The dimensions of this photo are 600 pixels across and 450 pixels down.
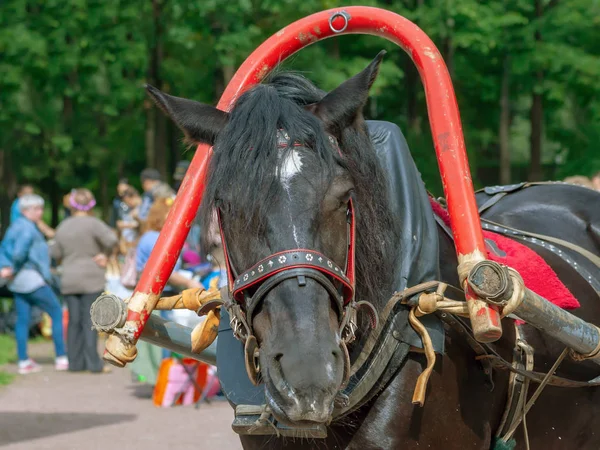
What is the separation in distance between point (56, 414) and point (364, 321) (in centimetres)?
645

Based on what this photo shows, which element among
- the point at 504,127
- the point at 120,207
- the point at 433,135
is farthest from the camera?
the point at 504,127

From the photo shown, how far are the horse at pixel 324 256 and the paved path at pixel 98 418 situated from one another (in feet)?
14.4

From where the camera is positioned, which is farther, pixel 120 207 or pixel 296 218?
pixel 120 207

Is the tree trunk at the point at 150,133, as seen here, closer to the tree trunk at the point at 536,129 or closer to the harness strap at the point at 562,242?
the tree trunk at the point at 536,129

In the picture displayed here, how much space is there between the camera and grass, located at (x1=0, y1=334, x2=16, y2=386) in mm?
10704

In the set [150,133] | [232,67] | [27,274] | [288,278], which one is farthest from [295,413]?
[150,133]

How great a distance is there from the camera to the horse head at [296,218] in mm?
2578

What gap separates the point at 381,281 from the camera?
3.15 meters

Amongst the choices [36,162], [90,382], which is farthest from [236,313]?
[36,162]

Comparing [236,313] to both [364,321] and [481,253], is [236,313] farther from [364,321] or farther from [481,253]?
[481,253]

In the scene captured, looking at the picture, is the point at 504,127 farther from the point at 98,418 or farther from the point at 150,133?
the point at 98,418

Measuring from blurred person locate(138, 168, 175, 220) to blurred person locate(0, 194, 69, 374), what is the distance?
3.91 feet

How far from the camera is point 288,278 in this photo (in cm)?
265

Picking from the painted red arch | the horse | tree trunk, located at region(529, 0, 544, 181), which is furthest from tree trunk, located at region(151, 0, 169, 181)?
the horse
